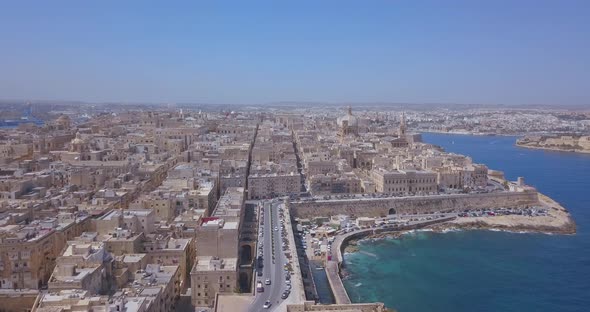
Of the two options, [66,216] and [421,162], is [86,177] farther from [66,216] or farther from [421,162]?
[421,162]

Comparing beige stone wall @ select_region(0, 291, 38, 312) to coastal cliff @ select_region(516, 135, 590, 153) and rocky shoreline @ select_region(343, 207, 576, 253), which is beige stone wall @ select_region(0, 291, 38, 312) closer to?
rocky shoreline @ select_region(343, 207, 576, 253)

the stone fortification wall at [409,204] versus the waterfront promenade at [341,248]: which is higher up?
the stone fortification wall at [409,204]

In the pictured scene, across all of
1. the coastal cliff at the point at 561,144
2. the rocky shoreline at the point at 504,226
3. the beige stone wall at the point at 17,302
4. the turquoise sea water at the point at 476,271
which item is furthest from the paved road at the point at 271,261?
the coastal cliff at the point at 561,144

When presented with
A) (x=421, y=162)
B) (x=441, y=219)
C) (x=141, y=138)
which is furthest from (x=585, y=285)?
(x=141, y=138)

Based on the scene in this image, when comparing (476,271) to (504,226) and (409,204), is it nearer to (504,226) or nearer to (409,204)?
(504,226)

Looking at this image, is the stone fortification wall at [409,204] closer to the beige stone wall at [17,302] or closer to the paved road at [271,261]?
the paved road at [271,261]

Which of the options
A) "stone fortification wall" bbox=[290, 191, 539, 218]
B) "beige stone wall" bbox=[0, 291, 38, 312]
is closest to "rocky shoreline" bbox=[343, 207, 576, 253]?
"stone fortification wall" bbox=[290, 191, 539, 218]

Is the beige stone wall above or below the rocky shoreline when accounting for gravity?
above
